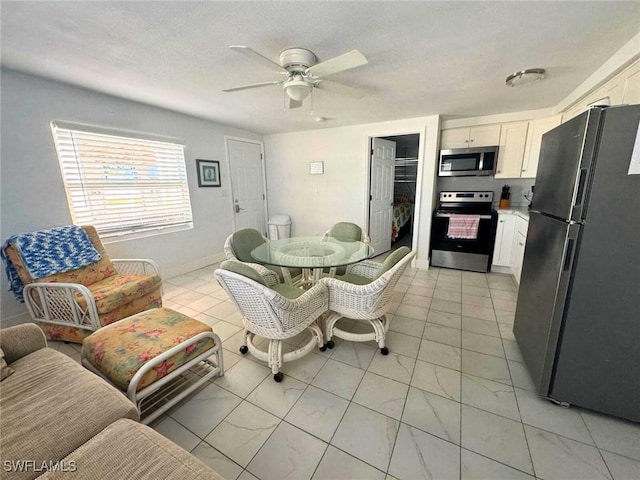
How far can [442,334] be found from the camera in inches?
88.5

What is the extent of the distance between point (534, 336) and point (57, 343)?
3738 millimetres

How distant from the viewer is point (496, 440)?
133 cm

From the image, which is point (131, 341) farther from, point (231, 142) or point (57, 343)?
point (231, 142)

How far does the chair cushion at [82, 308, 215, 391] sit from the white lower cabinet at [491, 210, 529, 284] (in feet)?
12.1

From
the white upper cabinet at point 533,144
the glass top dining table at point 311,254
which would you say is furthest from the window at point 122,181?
the white upper cabinet at point 533,144

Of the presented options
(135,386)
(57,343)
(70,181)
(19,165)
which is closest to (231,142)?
(70,181)

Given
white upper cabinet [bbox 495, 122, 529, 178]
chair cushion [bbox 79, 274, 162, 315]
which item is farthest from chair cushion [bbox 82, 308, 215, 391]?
white upper cabinet [bbox 495, 122, 529, 178]

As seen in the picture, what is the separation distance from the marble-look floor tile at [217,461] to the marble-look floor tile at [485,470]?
1061mm

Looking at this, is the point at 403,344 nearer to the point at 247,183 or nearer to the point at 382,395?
the point at 382,395

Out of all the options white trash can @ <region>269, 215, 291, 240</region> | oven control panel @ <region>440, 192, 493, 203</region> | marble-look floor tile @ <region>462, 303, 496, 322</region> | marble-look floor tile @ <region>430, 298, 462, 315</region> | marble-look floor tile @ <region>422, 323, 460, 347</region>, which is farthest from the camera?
white trash can @ <region>269, 215, 291, 240</region>

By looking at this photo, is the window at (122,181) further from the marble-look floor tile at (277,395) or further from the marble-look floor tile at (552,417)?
the marble-look floor tile at (552,417)

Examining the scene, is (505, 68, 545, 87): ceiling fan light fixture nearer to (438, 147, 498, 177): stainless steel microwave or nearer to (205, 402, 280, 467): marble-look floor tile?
(438, 147, 498, 177): stainless steel microwave

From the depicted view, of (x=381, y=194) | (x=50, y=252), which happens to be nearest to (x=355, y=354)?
(x=50, y=252)

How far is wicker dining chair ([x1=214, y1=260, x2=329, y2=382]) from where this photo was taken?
59.6 inches
